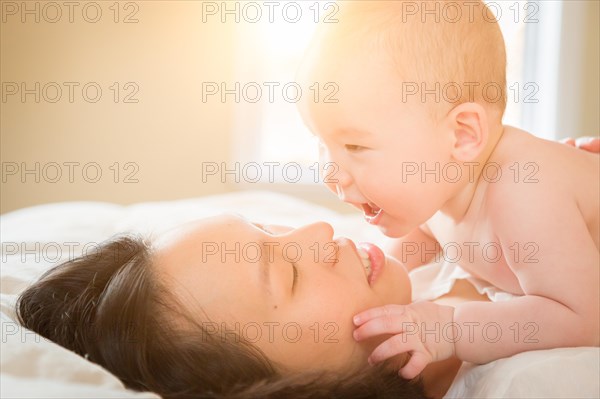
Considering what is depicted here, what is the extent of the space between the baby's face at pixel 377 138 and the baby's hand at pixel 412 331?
0.21m

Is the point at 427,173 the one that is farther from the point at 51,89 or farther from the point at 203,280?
the point at 51,89

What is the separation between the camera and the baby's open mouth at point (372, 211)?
3.90 feet

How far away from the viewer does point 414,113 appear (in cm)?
108

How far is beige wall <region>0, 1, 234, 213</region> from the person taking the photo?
348 centimetres

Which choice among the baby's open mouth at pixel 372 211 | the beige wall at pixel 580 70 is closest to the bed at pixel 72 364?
the baby's open mouth at pixel 372 211

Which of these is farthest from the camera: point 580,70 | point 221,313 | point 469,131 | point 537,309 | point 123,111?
point 123,111

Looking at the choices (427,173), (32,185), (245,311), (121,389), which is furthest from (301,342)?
(32,185)

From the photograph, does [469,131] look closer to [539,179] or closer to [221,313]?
[539,179]

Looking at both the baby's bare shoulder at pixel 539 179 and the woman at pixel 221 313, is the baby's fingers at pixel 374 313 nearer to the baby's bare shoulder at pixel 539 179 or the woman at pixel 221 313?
the woman at pixel 221 313

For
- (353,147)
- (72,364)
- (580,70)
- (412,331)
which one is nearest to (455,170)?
A: (353,147)

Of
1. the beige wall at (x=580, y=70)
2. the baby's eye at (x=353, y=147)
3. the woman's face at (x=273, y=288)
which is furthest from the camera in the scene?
the beige wall at (x=580, y=70)

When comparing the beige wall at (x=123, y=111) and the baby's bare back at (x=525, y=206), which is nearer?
the baby's bare back at (x=525, y=206)

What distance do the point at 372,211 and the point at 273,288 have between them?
0.35 metres

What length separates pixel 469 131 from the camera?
112 cm
